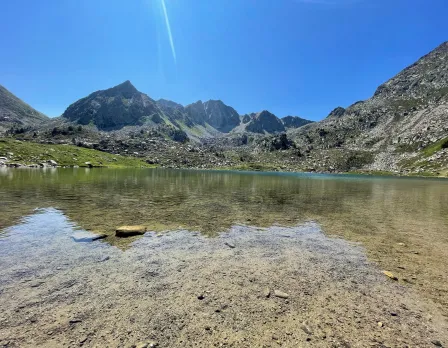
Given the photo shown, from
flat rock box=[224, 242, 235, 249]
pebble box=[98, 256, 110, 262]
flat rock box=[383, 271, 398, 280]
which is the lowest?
flat rock box=[224, 242, 235, 249]

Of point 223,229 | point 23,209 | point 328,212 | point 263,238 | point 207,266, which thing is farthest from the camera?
point 328,212

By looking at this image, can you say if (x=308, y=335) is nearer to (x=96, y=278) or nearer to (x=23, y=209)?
(x=96, y=278)

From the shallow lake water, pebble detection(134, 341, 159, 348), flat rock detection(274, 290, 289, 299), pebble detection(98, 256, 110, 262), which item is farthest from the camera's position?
pebble detection(98, 256, 110, 262)

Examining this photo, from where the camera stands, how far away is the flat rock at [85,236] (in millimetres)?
16234

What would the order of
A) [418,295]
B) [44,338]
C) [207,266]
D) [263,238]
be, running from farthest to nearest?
[263,238], [207,266], [418,295], [44,338]

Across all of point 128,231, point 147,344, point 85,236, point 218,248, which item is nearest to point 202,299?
point 147,344

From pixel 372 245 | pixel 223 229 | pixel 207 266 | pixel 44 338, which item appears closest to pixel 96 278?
pixel 44 338

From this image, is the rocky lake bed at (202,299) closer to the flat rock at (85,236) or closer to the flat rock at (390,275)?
the flat rock at (390,275)

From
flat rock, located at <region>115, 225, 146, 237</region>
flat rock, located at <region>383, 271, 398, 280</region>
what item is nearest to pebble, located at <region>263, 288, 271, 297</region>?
flat rock, located at <region>383, 271, 398, 280</region>

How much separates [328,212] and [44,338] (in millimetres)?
29085

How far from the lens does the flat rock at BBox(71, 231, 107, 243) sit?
639 inches

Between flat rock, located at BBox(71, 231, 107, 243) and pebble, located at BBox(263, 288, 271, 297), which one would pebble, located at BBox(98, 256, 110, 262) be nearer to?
flat rock, located at BBox(71, 231, 107, 243)

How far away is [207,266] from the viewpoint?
12828 millimetres

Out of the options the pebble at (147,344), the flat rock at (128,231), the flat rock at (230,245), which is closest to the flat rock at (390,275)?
the flat rock at (230,245)
